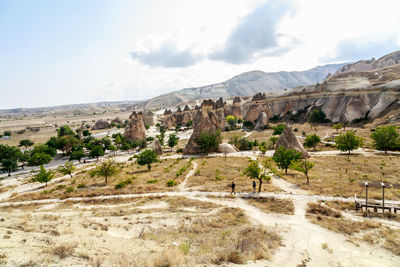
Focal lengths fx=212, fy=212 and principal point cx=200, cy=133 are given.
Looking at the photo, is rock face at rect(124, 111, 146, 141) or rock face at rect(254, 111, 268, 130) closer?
rock face at rect(124, 111, 146, 141)

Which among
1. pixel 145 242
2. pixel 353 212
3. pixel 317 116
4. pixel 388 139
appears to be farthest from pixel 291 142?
pixel 317 116

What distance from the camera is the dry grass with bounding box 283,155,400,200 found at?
729 inches

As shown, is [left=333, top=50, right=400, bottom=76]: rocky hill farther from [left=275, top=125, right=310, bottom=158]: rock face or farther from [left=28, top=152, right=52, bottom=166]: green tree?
[left=28, top=152, right=52, bottom=166]: green tree

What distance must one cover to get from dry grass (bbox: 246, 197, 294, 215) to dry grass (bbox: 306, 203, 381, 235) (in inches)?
53.9

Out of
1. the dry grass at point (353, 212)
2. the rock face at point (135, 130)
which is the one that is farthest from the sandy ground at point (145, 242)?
the rock face at point (135, 130)

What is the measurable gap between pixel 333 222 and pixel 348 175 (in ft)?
44.5

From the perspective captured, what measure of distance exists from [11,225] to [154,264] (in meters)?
7.92

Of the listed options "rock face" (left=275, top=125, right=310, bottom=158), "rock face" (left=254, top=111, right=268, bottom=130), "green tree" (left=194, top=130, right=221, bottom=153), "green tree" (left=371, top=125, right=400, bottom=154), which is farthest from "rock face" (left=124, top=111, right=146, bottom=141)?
"green tree" (left=371, top=125, right=400, bottom=154)

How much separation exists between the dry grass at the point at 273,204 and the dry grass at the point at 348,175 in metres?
3.88

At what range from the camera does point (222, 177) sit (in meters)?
25.8

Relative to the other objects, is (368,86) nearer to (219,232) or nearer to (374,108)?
(374,108)

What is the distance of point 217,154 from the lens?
138 ft

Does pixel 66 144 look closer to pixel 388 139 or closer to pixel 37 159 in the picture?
pixel 37 159

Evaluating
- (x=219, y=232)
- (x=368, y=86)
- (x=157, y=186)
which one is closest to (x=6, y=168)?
(x=157, y=186)
